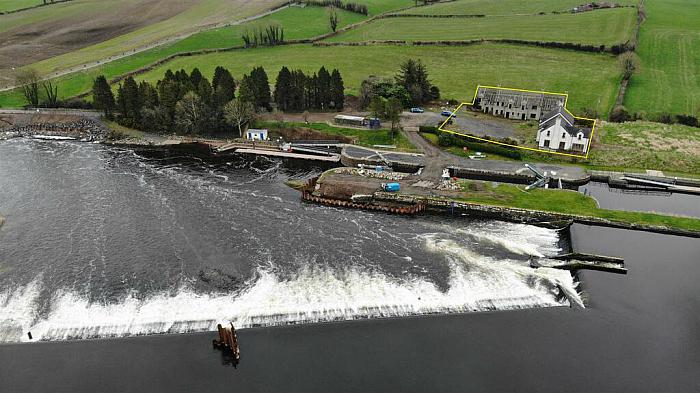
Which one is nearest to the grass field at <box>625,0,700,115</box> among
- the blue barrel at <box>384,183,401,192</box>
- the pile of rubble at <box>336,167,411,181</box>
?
the pile of rubble at <box>336,167,411,181</box>

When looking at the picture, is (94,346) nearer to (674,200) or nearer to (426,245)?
(426,245)

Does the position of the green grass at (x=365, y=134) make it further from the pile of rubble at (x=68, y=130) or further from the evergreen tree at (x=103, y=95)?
Answer: the pile of rubble at (x=68, y=130)

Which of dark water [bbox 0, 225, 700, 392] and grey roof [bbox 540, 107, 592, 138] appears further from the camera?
grey roof [bbox 540, 107, 592, 138]

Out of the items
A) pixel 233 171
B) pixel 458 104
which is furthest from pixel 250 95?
pixel 458 104

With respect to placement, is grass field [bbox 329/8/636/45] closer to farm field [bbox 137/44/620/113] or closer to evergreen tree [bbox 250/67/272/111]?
farm field [bbox 137/44/620/113]

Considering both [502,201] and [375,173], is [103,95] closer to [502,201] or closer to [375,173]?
[375,173]

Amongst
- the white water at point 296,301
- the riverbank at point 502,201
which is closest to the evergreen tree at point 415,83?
the riverbank at point 502,201
